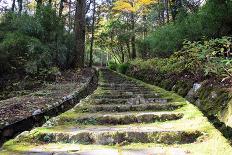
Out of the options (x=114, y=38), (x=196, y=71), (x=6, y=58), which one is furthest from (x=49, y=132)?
(x=114, y=38)

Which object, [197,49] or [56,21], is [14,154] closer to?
[197,49]

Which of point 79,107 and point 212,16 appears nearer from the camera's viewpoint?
point 79,107

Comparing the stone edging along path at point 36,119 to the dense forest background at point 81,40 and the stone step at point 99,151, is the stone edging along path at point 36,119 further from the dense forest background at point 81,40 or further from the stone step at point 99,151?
the dense forest background at point 81,40

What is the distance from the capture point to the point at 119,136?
410 cm

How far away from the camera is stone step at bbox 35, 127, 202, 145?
13.3ft

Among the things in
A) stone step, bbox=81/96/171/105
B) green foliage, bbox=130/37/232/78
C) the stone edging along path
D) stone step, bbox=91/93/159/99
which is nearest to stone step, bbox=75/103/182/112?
the stone edging along path

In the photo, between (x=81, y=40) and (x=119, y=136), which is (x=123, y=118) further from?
(x=81, y=40)

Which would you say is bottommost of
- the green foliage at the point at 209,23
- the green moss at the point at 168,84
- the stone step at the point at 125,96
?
the stone step at the point at 125,96

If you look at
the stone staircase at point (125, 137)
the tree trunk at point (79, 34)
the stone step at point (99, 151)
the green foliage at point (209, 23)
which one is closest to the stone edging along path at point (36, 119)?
the stone staircase at point (125, 137)

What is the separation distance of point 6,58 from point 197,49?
22.3ft

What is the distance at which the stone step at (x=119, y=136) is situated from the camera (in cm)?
405

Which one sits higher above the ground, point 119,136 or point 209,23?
point 209,23

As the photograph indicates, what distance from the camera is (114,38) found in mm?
39562

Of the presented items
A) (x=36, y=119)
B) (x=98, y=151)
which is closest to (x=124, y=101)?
(x=36, y=119)
